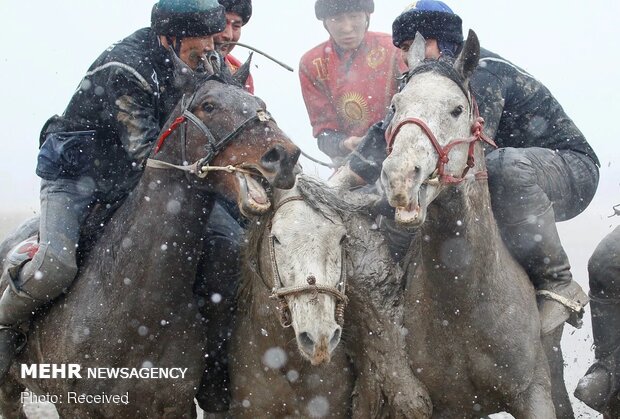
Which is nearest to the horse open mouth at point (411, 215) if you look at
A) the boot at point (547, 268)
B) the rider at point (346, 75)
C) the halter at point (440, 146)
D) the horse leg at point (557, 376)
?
the halter at point (440, 146)

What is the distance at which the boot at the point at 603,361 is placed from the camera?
555 cm

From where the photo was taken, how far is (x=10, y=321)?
541cm

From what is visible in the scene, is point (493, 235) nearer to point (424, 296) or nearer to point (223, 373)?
point (424, 296)

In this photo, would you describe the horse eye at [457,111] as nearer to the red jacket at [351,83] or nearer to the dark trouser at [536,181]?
the dark trouser at [536,181]

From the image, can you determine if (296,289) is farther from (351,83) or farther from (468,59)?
(351,83)

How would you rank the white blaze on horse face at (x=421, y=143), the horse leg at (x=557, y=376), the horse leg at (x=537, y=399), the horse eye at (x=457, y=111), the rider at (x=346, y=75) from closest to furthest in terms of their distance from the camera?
the white blaze on horse face at (x=421, y=143), the horse eye at (x=457, y=111), the horse leg at (x=537, y=399), the horse leg at (x=557, y=376), the rider at (x=346, y=75)

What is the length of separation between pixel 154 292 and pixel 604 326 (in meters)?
3.01

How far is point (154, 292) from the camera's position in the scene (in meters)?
5.06

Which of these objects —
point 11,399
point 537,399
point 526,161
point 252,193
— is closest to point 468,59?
point 526,161

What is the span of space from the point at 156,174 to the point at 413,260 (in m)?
1.61

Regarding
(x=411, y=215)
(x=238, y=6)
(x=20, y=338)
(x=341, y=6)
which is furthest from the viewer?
(x=341, y=6)

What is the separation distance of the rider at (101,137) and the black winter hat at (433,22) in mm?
1205

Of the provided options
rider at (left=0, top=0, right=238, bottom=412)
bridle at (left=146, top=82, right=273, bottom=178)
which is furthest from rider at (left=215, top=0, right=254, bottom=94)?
bridle at (left=146, top=82, right=273, bottom=178)

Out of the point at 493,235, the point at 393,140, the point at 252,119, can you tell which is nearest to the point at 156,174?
Result: the point at 252,119
